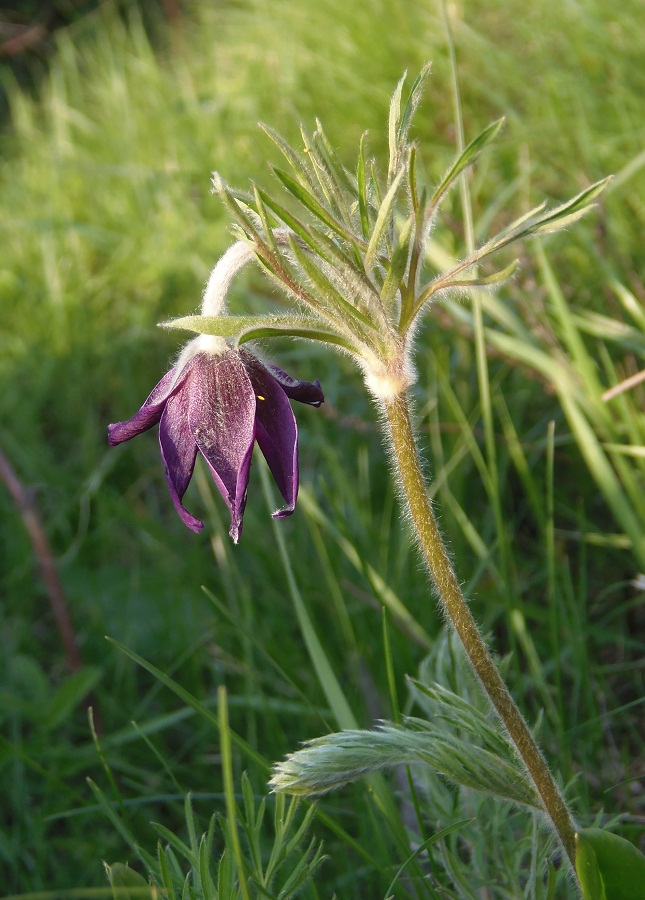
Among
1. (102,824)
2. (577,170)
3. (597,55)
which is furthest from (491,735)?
(597,55)

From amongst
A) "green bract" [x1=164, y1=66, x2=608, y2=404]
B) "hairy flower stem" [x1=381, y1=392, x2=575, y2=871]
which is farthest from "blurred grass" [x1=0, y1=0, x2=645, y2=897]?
"green bract" [x1=164, y1=66, x2=608, y2=404]

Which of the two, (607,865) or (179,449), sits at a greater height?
(179,449)

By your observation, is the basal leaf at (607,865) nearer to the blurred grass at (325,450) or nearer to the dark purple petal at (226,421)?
the blurred grass at (325,450)

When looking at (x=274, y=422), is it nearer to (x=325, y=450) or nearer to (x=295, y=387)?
(x=295, y=387)

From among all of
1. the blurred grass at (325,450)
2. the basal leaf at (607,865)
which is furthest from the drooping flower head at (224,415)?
the basal leaf at (607,865)

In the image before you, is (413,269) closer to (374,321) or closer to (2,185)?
(374,321)

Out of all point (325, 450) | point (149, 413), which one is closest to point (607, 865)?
point (149, 413)
